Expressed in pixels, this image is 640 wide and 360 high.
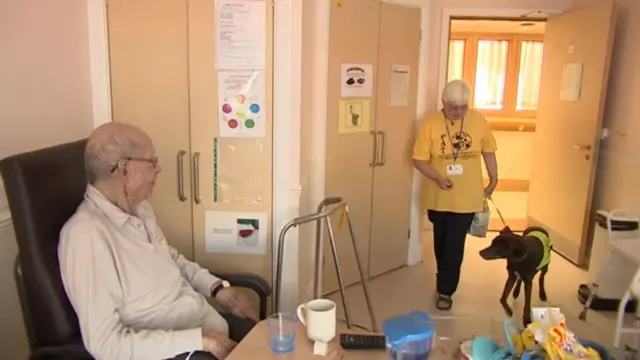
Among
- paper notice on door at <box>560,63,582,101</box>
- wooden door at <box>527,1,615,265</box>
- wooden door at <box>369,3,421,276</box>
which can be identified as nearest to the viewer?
wooden door at <box>369,3,421,276</box>

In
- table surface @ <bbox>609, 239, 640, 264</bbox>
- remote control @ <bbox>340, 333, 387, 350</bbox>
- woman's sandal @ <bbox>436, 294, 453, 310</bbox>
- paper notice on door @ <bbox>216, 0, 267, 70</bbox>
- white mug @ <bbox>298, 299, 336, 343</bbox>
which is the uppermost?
paper notice on door @ <bbox>216, 0, 267, 70</bbox>

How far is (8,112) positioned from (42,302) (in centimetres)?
78

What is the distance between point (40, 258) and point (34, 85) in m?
0.83

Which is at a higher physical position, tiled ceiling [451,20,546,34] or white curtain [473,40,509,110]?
tiled ceiling [451,20,546,34]

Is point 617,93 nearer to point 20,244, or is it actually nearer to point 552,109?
point 552,109

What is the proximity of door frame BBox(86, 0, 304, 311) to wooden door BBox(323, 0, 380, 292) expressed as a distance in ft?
2.84

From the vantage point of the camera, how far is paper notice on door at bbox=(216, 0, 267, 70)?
2.31m

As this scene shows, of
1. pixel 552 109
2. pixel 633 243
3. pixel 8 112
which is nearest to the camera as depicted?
pixel 8 112

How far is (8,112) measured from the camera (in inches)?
76.8

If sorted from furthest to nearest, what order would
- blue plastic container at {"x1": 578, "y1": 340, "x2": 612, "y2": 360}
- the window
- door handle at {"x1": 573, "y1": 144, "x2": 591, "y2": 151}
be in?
1. the window
2. door handle at {"x1": 573, "y1": 144, "x2": 591, "y2": 151}
3. blue plastic container at {"x1": 578, "y1": 340, "x2": 612, "y2": 360}

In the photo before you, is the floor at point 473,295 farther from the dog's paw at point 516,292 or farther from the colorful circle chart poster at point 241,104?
the colorful circle chart poster at point 241,104

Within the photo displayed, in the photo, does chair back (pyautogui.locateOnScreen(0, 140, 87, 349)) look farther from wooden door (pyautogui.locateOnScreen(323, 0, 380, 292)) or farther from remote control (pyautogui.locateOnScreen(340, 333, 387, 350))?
wooden door (pyautogui.locateOnScreen(323, 0, 380, 292))

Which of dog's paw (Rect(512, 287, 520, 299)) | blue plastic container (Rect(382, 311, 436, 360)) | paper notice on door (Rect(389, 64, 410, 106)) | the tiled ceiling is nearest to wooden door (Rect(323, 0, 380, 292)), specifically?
paper notice on door (Rect(389, 64, 410, 106))

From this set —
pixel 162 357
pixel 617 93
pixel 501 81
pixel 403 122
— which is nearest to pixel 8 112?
pixel 162 357
